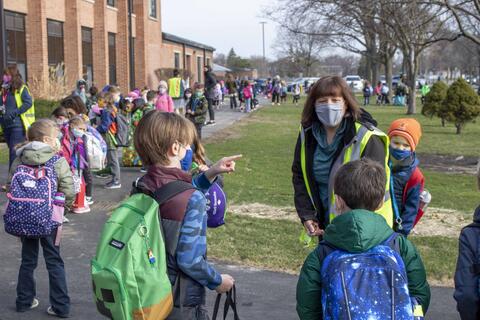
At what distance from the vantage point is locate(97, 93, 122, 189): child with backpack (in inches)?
436

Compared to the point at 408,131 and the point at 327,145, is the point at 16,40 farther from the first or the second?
the point at 327,145

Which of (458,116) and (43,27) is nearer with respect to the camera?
(458,116)

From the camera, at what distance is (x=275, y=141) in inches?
763

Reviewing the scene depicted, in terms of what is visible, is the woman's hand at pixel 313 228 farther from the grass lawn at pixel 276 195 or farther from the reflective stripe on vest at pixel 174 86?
the reflective stripe on vest at pixel 174 86

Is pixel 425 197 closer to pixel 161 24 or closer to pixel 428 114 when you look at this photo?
pixel 428 114

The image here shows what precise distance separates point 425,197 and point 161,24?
39.7 meters

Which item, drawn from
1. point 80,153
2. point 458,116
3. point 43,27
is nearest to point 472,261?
point 80,153

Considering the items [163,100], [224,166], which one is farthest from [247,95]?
[224,166]

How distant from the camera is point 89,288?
19.4ft

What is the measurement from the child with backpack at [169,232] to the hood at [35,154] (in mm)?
2089

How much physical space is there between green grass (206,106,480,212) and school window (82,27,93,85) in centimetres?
1030

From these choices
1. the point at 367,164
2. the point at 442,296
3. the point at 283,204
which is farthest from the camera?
the point at 283,204

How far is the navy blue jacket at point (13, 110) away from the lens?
423 inches

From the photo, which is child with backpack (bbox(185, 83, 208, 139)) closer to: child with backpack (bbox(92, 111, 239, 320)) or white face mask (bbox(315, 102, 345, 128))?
white face mask (bbox(315, 102, 345, 128))
